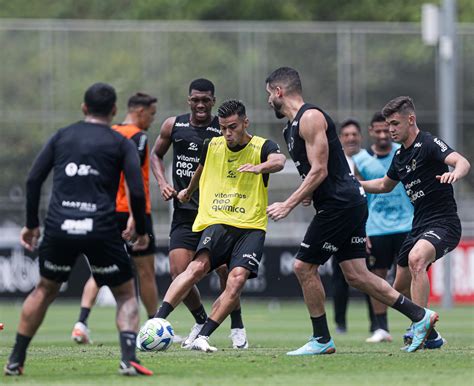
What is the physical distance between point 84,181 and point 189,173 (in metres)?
4.03

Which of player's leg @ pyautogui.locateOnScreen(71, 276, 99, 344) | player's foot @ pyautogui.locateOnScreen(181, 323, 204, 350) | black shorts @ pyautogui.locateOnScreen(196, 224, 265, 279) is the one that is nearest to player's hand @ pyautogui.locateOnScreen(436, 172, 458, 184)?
black shorts @ pyautogui.locateOnScreen(196, 224, 265, 279)

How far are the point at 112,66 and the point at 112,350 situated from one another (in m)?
18.9

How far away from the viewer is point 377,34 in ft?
102

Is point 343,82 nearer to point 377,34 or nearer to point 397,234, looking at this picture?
point 377,34

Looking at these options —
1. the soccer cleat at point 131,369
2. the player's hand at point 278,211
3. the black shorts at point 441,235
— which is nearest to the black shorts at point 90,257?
the soccer cleat at point 131,369

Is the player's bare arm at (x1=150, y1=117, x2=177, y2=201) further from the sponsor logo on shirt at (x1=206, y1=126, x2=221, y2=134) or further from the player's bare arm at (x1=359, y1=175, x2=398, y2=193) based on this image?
the player's bare arm at (x1=359, y1=175, x2=398, y2=193)

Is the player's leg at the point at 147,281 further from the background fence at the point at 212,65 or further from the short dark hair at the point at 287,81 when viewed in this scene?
the background fence at the point at 212,65

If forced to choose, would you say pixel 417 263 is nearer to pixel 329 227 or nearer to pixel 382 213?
pixel 329 227

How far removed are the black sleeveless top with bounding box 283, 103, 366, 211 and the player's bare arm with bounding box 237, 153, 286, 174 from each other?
0.98 feet

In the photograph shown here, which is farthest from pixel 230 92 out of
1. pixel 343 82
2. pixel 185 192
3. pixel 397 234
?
pixel 185 192

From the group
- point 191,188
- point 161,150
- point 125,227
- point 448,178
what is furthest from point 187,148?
point 448,178

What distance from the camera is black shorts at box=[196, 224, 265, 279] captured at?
38.5 feet

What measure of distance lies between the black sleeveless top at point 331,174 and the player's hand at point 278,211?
66 cm

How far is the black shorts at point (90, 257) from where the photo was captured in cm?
918
